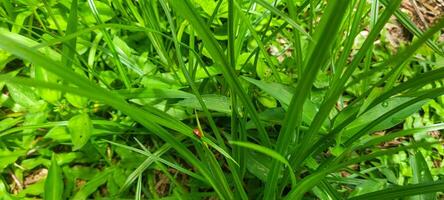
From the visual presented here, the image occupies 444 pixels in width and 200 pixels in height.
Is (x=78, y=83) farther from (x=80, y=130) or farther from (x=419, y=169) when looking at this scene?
(x=419, y=169)

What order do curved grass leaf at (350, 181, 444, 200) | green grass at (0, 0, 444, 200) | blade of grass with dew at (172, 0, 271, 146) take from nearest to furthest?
1. blade of grass with dew at (172, 0, 271, 146)
2. curved grass leaf at (350, 181, 444, 200)
3. green grass at (0, 0, 444, 200)

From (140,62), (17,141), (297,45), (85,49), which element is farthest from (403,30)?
(17,141)

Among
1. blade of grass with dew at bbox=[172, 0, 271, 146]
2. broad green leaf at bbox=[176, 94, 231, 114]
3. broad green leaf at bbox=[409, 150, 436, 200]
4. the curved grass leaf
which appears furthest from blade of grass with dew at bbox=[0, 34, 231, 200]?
broad green leaf at bbox=[409, 150, 436, 200]

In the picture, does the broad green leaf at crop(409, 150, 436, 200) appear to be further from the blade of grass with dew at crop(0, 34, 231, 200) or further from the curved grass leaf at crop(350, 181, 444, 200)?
the blade of grass with dew at crop(0, 34, 231, 200)

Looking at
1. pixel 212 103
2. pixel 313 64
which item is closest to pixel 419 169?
pixel 212 103

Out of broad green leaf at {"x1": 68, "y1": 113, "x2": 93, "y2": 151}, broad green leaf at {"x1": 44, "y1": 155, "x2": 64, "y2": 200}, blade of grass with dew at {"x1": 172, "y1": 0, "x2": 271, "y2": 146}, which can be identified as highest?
blade of grass with dew at {"x1": 172, "y1": 0, "x2": 271, "y2": 146}

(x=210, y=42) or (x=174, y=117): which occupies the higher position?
(x=210, y=42)

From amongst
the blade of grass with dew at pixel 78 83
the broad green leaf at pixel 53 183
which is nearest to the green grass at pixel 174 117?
the broad green leaf at pixel 53 183
